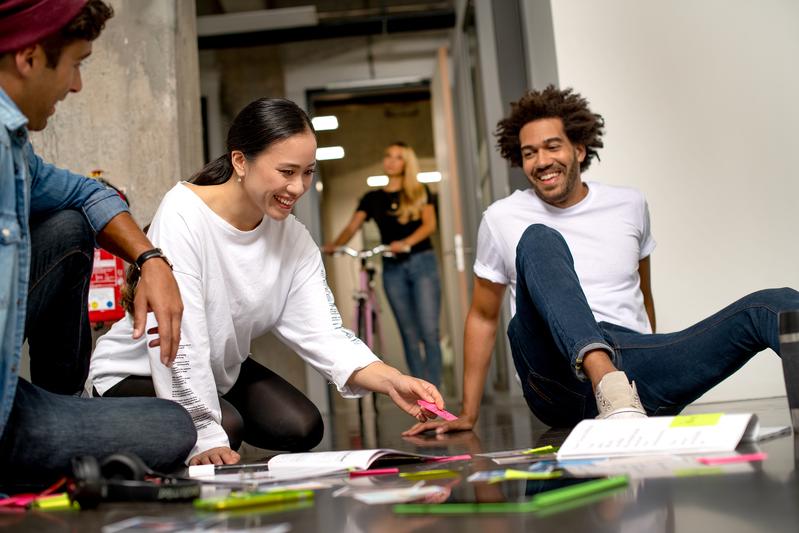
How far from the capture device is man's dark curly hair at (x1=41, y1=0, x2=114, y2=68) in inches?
54.7

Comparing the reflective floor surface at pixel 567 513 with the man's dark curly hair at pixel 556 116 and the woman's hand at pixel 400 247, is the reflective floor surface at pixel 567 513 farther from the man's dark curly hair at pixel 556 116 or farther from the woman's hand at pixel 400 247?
the woman's hand at pixel 400 247

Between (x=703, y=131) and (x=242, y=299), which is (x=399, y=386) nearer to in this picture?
(x=242, y=299)

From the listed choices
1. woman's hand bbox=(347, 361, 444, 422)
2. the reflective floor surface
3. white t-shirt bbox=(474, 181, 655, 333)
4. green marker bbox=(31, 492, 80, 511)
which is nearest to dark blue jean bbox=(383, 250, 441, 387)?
white t-shirt bbox=(474, 181, 655, 333)

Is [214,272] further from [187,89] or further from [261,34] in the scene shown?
[261,34]

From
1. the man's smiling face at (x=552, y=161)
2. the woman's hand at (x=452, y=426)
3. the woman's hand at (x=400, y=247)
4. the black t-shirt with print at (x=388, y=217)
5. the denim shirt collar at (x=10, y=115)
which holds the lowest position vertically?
the woman's hand at (x=452, y=426)

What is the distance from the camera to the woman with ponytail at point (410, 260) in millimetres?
5586

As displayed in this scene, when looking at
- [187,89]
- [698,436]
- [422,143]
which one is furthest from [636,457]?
[422,143]

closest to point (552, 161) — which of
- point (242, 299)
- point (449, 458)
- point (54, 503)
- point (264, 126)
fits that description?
point (264, 126)

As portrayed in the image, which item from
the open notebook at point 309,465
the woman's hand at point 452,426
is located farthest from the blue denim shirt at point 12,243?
Answer: the woman's hand at point 452,426

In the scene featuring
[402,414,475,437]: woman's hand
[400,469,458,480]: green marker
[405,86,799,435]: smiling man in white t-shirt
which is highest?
[405,86,799,435]: smiling man in white t-shirt

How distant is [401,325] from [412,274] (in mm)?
341

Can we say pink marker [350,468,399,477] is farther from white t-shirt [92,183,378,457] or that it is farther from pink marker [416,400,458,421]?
white t-shirt [92,183,378,457]

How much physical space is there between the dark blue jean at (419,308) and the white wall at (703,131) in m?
2.30

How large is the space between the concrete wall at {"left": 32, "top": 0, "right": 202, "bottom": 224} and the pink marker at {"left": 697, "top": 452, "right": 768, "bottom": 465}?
→ 8.67 feet
